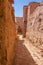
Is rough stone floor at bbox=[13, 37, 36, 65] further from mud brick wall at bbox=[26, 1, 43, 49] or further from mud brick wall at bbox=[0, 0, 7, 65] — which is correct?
mud brick wall at bbox=[0, 0, 7, 65]

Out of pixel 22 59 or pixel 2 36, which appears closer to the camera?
pixel 2 36

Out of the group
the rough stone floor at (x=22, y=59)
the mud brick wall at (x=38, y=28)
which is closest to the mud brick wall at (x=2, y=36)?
the rough stone floor at (x=22, y=59)

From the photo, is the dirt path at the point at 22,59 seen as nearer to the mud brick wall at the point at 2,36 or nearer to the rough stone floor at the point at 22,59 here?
the rough stone floor at the point at 22,59

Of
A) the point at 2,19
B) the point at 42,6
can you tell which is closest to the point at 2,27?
the point at 2,19

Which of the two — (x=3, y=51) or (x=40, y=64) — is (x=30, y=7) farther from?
(x=3, y=51)

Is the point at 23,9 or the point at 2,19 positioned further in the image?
the point at 23,9

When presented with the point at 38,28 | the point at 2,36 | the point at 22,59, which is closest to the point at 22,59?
the point at 22,59

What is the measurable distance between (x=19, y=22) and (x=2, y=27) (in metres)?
23.4

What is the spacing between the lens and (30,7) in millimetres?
16484

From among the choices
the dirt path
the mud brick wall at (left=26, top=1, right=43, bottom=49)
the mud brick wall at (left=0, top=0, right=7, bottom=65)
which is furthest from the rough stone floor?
the mud brick wall at (left=0, top=0, right=7, bottom=65)

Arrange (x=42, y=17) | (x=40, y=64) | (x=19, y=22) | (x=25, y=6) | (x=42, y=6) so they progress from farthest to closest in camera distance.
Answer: (x=19, y=22) < (x=25, y=6) < (x=42, y=6) < (x=42, y=17) < (x=40, y=64)

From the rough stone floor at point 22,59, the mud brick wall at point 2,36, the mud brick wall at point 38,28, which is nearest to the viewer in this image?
the mud brick wall at point 2,36

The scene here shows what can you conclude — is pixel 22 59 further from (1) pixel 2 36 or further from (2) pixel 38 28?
(2) pixel 38 28

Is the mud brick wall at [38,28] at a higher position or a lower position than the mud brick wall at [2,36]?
lower
